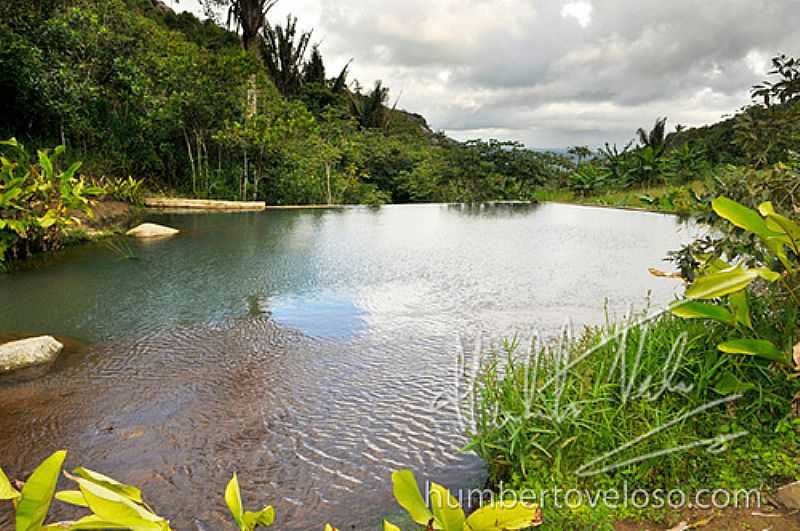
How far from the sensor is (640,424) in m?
1.67

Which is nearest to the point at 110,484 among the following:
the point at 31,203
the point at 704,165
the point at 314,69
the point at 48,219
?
the point at 48,219

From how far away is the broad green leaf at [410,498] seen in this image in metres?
1.09

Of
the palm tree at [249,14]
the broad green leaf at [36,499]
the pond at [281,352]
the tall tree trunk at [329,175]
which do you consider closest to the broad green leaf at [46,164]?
the pond at [281,352]

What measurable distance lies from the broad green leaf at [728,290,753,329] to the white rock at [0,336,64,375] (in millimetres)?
3080

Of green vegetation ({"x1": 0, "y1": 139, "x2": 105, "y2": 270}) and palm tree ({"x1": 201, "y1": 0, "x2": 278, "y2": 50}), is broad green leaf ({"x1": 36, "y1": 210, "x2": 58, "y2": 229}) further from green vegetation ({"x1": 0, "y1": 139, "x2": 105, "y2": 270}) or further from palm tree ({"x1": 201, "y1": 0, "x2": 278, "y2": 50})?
palm tree ({"x1": 201, "y1": 0, "x2": 278, "y2": 50})

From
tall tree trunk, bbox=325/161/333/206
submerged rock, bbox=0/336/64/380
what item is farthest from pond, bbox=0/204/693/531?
tall tree trunk, bbox=325/161/333/206

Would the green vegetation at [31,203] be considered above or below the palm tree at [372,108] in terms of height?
below

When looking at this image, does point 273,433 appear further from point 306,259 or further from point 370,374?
point 306,259

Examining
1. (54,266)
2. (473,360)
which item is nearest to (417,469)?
(473,360)

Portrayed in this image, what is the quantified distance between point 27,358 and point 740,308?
3140 mm

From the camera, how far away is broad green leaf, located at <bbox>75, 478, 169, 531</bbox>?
86cm

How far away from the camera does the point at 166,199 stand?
37.0ft

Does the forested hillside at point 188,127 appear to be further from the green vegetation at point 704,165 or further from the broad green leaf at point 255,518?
the broad green leaf at point 255,518

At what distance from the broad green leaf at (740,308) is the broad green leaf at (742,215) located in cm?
21
